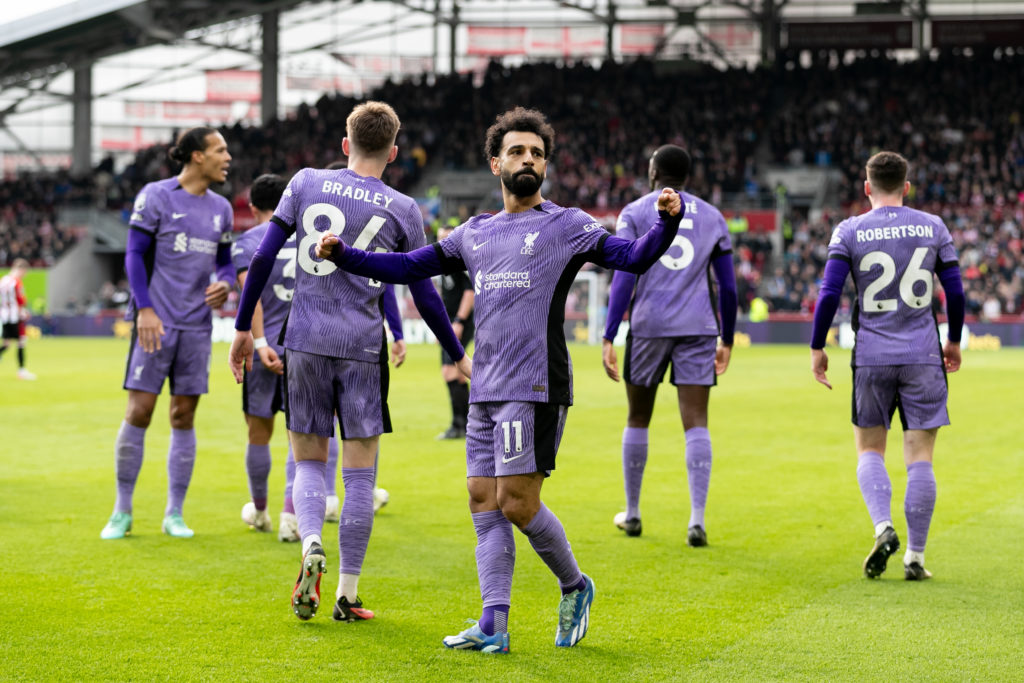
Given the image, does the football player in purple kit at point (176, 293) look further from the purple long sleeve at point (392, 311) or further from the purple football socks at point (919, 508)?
the purple football socks at point (919, 508)

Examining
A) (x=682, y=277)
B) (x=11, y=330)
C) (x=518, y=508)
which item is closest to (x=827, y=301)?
(x=682, y=277)

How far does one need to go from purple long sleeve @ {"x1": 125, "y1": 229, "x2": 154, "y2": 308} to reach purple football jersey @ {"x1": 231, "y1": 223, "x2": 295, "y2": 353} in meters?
0.56

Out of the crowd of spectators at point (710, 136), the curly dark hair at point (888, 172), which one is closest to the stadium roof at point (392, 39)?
the crowd of spectators at point (710, 136)

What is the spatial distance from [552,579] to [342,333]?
171 centimetres

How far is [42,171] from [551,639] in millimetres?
49390

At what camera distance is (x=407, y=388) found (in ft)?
58.9

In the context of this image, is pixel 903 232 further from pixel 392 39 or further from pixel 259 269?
pixel 392 39

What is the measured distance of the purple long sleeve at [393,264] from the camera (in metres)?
4.67

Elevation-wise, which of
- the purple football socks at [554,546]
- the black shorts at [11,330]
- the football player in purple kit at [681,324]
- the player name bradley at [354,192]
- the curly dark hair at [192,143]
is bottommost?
the black shorts at [11,330]

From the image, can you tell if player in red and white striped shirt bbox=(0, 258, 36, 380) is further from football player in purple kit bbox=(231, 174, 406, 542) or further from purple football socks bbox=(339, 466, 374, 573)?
purple football socks bbox=(339, 466, 374, 573)

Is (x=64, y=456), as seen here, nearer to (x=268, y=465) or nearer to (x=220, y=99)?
(x=268, y=465)

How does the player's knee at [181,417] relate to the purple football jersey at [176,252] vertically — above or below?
below

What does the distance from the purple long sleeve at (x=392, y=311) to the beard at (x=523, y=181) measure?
92cm

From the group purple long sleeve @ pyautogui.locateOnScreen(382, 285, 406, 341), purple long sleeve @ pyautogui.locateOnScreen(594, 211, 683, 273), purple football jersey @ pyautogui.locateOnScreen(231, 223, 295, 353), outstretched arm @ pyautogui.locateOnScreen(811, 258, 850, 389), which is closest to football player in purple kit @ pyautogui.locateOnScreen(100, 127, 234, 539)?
purple football jersey @ pyautogui.locateOnScreen(231, 223, 295, 353)
